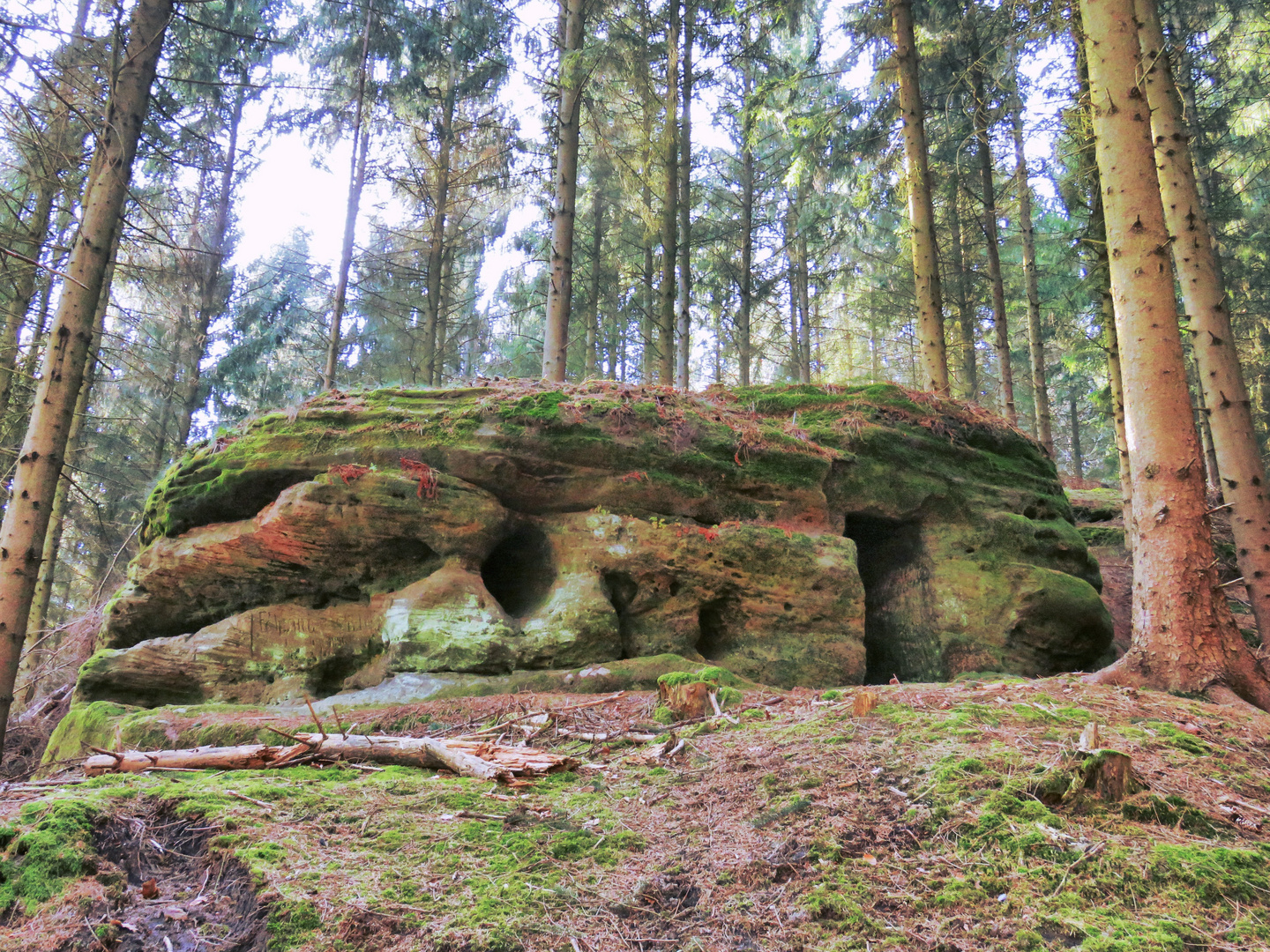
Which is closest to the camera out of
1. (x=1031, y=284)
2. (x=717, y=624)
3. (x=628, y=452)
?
(x=628, y=452)

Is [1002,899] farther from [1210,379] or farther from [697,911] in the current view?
[1210,379]

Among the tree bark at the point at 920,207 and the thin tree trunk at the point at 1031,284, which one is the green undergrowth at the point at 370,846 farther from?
the thin tree trunk at the point at 1031,284

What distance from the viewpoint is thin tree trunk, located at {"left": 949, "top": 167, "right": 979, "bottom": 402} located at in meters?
17.8

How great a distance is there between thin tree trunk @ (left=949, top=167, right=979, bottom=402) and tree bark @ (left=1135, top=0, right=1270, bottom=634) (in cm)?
870

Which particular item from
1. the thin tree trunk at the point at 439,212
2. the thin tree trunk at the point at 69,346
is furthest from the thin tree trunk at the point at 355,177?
the thin tree trunk at the point at 69,346

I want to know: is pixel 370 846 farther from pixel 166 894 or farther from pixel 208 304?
pixel 208 304

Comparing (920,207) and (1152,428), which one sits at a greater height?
(920,207)

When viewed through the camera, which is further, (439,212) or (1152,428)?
(439,212)

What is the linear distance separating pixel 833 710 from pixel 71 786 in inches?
192

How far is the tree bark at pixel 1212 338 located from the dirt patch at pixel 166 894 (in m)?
8.59

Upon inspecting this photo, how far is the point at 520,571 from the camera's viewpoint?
920 cm

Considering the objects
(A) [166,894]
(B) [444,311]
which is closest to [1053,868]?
(A) [166,894]

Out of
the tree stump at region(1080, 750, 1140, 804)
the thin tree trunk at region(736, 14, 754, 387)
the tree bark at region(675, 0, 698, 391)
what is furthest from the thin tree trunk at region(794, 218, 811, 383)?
the tree stump at region(1080, 750, 1140, 804)

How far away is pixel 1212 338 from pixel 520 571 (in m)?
8.53
